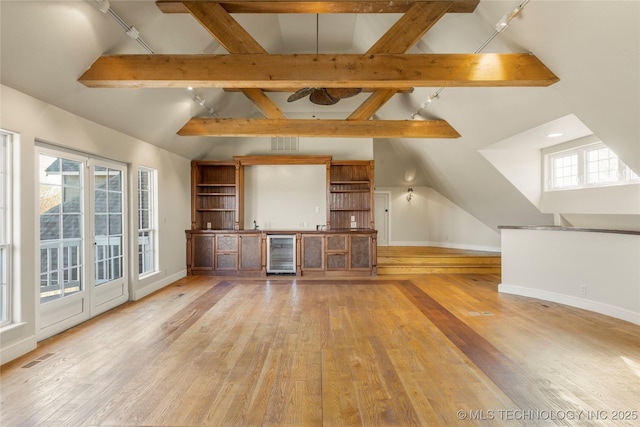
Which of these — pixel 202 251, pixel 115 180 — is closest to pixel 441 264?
pixel 202 251

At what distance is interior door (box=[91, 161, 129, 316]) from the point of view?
4.06 metres

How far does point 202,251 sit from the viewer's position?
259 inches

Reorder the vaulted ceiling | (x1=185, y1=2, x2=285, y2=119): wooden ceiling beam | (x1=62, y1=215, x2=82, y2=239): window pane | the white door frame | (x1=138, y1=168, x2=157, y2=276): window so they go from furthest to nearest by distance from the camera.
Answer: the white door frame
(x1=138, y1=168, x2=157, y2=276): window
(x1=62, y1=215, x2=82, y2=239): window pane
(x1=185, y1=2, x2=285, y2=119): wooden ceiling beam
the vaulted ceiling

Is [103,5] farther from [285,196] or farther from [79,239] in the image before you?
[285,196]

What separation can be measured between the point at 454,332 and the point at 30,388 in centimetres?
385

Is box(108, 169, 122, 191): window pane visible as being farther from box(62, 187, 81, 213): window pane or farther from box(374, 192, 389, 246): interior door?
box(374, 192, 389, 246): interior door

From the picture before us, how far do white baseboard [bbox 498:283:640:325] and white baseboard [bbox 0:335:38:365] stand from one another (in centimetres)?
623

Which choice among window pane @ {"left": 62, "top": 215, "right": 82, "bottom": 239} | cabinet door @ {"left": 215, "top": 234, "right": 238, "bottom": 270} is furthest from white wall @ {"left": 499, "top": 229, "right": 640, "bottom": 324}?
window pane @ {"left": 62, "top": 215, "right": 82, "bottom": 239}

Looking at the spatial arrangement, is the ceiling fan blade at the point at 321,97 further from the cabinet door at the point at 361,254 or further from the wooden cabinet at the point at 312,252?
the cabinet door at the point at 361,254

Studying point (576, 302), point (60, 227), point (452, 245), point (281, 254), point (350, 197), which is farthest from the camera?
point (452, 245)

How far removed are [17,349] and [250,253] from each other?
3.93 metres

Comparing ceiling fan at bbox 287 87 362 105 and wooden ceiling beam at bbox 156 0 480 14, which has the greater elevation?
wooden ceiling beam at bbox 156 0 480 14

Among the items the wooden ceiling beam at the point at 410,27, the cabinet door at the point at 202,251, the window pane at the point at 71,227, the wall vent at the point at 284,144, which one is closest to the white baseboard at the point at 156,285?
the cabinet door at the point at 202,251

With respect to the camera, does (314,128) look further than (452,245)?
No
